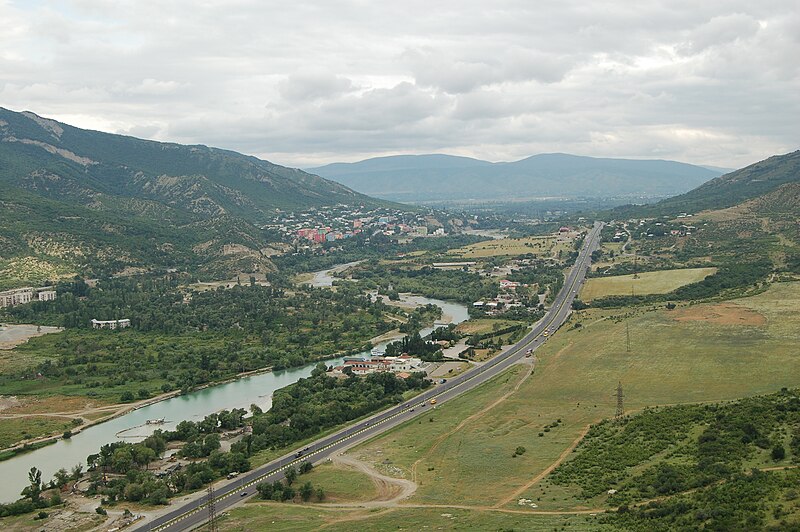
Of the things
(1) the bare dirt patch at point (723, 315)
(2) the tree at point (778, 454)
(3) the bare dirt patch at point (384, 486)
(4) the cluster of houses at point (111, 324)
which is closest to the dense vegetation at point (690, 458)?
(2) the tree at point (778, 454)

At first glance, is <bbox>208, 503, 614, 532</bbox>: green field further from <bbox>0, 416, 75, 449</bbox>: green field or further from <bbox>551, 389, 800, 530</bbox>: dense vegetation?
<bbox>0, 416, 75, 449</bbox>: green field

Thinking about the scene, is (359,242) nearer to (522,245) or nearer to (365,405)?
(522,245)

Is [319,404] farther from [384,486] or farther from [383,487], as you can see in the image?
[383,487]

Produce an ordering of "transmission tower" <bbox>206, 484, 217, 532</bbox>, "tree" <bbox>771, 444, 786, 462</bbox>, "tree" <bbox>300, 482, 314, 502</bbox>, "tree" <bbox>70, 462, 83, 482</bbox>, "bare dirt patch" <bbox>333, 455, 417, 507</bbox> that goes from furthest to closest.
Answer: "tree" <bbox>70, 462, 83, 482</bbox> < "tree" <bbox>300, 482, 314, 502</bbox> < "bare dirt patch" <bbox>333, 455, 417, 507</bbox> < "transmission tower" <bbox>206, 484, 217, 532</bbox> < "tree" <bbox>771, 444, 786, 462</bbox>

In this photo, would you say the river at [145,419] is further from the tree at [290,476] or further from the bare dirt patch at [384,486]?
the bare dirt patch at [384,486]

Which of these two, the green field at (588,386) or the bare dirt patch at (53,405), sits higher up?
the green field at (588,386)

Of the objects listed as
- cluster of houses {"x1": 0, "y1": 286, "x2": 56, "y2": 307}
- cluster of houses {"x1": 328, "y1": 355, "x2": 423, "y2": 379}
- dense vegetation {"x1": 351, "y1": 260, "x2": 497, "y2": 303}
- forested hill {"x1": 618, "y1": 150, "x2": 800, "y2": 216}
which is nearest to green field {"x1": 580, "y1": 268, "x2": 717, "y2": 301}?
dense vegetation {"x1": 351, "y1": 260, "x2": 497, "y2": 303}
